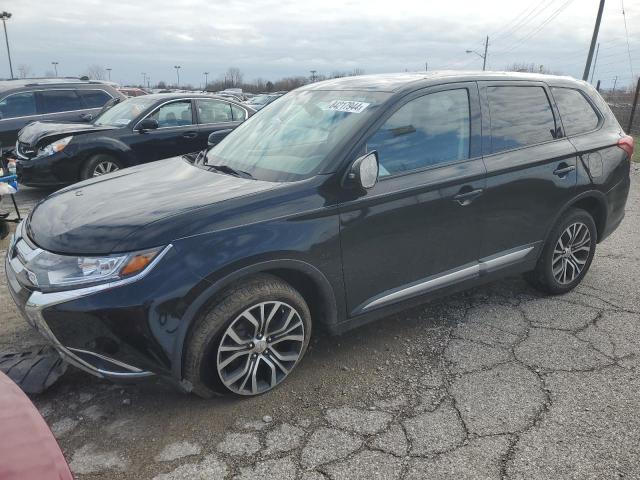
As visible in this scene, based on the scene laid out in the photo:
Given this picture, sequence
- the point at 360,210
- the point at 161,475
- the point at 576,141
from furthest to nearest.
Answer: the point at 576,141 → the point at 360,210 → the point at 161,475

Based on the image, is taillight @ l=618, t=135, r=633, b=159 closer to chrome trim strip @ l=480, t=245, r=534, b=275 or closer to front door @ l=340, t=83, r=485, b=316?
chrome trim strip @ l=480, t=245, r=534, b=275

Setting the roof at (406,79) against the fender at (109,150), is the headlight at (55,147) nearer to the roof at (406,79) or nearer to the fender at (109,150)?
the fender at (109,150)

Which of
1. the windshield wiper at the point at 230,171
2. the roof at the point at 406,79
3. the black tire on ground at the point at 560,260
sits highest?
the roof at the point at 406,79

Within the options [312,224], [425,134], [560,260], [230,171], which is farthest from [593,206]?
[230,171]

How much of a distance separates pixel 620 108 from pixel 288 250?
18.7 m

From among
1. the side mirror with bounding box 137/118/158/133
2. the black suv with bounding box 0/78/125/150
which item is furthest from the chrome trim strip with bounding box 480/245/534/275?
the black suv with bounding box 0/78/125/150

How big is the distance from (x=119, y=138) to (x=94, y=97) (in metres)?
3.32

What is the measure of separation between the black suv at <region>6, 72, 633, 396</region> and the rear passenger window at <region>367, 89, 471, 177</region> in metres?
0.01

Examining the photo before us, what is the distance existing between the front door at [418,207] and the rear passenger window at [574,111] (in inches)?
38.0

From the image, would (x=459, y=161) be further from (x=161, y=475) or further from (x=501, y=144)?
(x=161, y=475)

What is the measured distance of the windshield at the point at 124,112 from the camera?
26.1ft

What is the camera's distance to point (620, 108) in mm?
17562

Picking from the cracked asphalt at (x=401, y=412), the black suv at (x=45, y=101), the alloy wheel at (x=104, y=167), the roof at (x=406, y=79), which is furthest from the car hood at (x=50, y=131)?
the roof at (x=406, y=79)

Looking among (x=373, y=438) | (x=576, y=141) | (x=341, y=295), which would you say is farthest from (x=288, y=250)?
(x=576, y=141)
